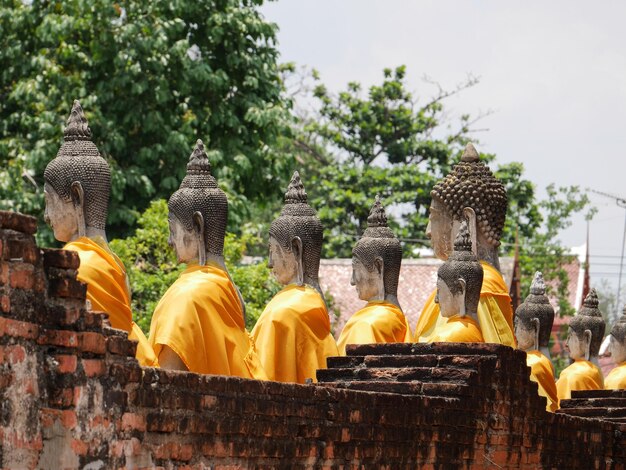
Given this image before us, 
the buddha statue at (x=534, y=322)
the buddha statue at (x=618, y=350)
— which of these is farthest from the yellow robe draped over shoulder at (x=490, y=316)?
the buddha statue at (x=618, y=350)

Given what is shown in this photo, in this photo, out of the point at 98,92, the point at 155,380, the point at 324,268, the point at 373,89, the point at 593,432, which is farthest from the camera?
the point at 373,89

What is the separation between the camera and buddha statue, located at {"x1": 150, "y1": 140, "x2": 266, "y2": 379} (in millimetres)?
9391

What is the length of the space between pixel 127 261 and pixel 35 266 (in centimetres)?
1337

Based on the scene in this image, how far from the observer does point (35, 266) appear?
18.9 feet

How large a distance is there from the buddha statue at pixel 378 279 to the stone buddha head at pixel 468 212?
364 millimetres

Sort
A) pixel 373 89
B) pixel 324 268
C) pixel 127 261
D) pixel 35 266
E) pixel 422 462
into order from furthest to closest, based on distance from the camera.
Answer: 1. pixel 373 89
2. pixel 324 268
3. pixel 127 261
4. pixel 422 462
5. pixel 35 266

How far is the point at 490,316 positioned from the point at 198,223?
9.14 ft

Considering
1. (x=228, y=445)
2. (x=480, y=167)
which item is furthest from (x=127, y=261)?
(x=228, y=445)

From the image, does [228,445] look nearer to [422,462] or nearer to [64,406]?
[64,406]

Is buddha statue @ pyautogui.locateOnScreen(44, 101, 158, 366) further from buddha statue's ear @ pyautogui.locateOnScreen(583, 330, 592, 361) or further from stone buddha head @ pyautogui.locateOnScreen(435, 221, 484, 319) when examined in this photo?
buddha statue's ear @ pyautogui.locateOnScreen(583, 330, 592, 361)

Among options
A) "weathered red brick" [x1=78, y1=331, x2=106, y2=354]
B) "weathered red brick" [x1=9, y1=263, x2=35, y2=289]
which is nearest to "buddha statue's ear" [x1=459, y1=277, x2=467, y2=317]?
"weathered red brick" [x1=78, y1=331, x2=106, y2=354]

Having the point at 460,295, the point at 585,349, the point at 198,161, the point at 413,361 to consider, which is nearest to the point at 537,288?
the point at 585,349

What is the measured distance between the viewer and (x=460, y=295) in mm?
11430

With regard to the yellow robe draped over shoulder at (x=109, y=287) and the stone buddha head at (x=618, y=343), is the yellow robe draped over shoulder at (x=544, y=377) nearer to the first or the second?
the stone buddha head at (x=618, y=343)
